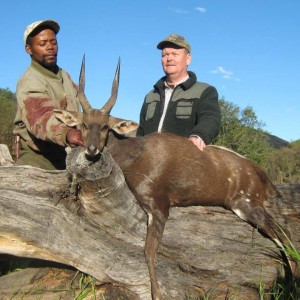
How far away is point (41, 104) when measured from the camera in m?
5.88

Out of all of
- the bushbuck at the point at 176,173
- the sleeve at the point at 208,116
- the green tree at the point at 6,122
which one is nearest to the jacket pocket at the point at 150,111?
the sleeve at the point at 208,116

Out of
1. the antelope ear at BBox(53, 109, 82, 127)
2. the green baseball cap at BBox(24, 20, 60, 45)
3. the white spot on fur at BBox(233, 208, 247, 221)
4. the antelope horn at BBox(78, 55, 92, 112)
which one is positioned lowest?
the white spot on fur at BBox(233, 208, 247, 221)

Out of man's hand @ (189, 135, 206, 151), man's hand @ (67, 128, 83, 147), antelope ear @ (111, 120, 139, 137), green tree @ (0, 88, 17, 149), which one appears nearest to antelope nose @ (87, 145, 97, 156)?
man's hand @ (67, 128, 83, 147)

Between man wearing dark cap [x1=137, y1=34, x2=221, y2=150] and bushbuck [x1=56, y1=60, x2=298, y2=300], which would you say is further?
man wearing dark cap [x1=137, y1=34, x2=221, y2=150]

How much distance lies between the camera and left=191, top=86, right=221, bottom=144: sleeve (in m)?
6.08

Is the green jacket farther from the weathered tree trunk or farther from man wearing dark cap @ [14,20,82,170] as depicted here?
the weathered tree trunk

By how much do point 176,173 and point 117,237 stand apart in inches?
48.3

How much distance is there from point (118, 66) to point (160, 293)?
9.34ft

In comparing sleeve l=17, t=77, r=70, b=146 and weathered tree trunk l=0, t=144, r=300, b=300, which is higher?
sleeve l=17, t=77, r=70, b=146

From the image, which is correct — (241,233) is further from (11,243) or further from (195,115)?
(11,243)

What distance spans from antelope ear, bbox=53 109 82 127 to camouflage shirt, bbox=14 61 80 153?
0.25ft

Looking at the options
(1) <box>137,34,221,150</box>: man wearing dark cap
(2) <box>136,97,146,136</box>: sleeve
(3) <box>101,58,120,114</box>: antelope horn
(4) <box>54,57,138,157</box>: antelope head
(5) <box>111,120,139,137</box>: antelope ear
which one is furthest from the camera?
(2) <box>136,97,146,136</box>: sleeve

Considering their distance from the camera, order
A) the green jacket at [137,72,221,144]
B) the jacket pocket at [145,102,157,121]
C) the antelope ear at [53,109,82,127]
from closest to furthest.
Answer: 1. the antelope ear at [53,109,82,127]
2. the green jacket at [137,72,221,144]
3. the jacket pocket at [145,102,157,121]

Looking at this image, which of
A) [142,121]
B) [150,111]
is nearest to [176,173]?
[150,111]
